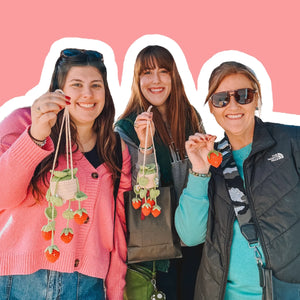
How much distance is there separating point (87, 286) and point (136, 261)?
480 mm

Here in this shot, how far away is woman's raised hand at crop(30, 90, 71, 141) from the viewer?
2.00 m

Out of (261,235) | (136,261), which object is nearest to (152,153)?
(136,261)

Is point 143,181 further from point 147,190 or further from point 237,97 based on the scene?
point 237,97

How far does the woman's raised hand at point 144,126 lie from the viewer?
2.57 m

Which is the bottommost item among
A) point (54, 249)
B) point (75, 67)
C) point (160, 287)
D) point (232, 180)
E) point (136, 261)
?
point (160, 287)

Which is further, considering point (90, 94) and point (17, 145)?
point (90, 94)

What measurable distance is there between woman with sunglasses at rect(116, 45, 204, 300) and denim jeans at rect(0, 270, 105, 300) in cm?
71

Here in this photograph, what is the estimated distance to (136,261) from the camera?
2.63m

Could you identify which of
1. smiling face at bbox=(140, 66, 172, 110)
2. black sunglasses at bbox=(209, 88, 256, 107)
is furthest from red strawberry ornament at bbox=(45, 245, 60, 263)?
smiling face at bbox=(140, 66, 172, 110)

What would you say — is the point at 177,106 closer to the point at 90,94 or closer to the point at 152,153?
the point at 152,153

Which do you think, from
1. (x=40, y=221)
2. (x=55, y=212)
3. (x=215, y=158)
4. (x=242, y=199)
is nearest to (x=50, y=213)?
(x=55, y=212)

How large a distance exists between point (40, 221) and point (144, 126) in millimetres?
1046

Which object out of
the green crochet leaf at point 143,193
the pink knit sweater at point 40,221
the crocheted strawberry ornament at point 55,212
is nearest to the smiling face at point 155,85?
the pink knit sweater at point 40,221

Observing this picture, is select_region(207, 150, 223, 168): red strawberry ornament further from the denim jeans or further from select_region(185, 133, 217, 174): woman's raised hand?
the denim jeans
